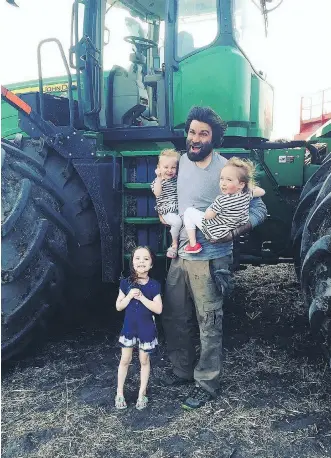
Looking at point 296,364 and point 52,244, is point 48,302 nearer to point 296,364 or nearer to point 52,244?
point 52,244

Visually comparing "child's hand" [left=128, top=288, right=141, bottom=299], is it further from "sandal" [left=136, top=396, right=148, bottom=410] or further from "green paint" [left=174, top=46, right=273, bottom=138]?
"green paint" [left=174, top=46, right=273, bottom=138]

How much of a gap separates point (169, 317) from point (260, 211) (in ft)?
3.03

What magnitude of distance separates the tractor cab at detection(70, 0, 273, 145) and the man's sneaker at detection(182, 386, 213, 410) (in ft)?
6.29

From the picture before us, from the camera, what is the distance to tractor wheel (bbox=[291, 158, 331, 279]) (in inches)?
125

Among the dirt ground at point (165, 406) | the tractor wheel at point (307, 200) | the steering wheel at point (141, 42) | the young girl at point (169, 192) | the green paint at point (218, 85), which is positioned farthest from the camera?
the steering wheel at point (141, 42)

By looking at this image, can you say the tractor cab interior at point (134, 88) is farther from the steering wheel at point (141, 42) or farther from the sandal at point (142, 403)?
the sandal at point (142, 403)

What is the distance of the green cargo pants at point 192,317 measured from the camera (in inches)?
112

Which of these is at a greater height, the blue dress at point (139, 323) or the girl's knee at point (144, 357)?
the blue dress at point (139, 323)

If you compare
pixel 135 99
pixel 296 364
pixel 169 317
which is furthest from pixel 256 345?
pixel 135 99

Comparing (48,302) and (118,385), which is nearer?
(118,385)

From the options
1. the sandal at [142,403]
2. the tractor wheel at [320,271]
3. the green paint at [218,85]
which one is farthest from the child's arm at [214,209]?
the sandal at [142,403]

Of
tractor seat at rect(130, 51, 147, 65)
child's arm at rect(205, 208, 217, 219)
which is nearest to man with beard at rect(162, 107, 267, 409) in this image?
child's arm at rect(205, 208, 217, 219)

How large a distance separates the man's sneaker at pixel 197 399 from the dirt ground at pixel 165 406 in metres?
0.04

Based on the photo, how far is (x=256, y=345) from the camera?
362cm
